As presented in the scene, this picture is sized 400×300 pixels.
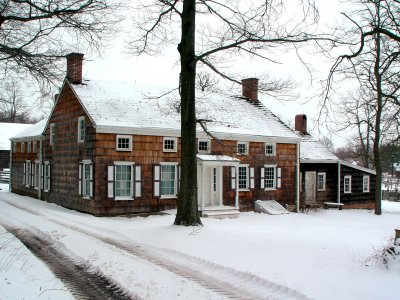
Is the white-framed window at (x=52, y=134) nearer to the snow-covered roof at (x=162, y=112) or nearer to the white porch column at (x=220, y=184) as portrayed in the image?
the snow-covered roof at (x=162, y=112)

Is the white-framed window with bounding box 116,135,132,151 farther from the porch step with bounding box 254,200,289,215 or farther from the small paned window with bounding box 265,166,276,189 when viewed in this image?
the small paned window with bounding box 265,166,276,189

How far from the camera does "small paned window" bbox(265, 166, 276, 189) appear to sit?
977 inches

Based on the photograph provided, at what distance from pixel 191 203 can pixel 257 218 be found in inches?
311

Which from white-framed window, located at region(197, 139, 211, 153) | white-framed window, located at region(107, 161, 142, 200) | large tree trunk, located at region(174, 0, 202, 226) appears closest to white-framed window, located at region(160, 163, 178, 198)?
white-framed window, located at region(107, 161, 142, 200)

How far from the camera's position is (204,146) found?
73.3ft

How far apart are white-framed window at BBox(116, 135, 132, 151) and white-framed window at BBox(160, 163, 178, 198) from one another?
6.37 ft

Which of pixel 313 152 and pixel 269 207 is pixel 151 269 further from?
pixel 313 152

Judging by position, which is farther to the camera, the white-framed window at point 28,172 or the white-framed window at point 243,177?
the white-framed window at point 28,172

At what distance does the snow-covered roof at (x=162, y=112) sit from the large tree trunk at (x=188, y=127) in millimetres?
2846

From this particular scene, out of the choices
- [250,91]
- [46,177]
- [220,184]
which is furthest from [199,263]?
[250,91]

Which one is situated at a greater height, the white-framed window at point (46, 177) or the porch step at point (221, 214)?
the white-framed window at point (46, 177)

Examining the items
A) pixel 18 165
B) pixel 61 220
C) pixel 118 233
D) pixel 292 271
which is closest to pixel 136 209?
pixel 61 220

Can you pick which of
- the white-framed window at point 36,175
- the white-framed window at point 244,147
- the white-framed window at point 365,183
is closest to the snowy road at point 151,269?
the white-framed window at point 244,147

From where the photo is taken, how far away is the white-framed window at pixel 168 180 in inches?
824
